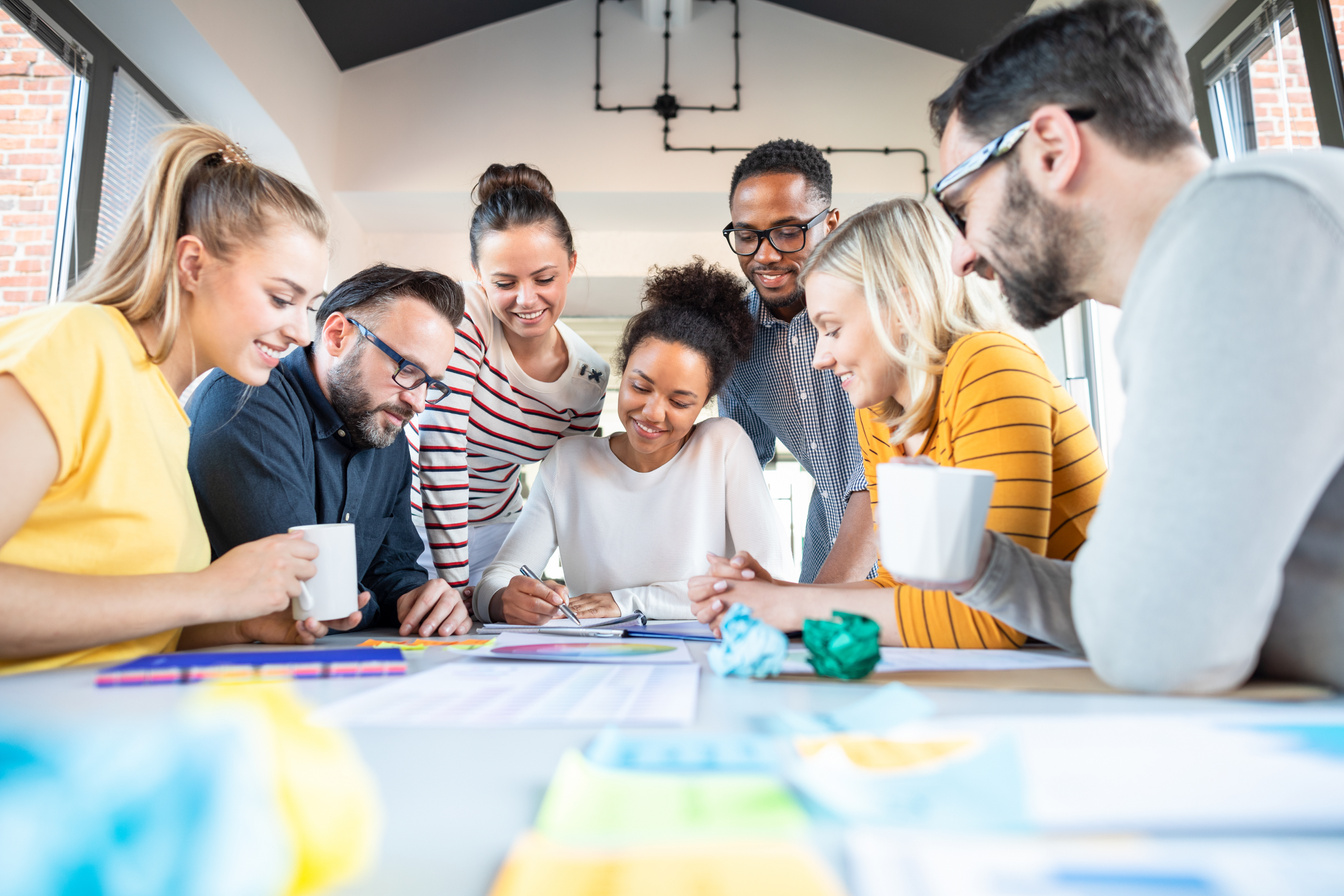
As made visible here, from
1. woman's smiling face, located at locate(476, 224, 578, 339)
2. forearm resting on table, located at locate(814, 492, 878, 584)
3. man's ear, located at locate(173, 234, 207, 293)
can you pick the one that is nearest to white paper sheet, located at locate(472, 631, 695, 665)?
man's ear, located at locate(173, 234, 207, 293)

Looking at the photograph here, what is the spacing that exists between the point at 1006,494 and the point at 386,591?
1101 millimetres

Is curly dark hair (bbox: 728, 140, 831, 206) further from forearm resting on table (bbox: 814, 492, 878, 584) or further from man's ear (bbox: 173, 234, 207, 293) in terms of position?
man's ear (bbox: 173, 234, 207, 293)

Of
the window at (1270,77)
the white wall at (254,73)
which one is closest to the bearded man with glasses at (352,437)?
the white wall at (254,73)

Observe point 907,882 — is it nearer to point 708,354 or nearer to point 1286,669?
point 1286,669

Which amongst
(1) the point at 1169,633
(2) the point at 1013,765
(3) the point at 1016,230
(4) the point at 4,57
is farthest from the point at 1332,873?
(4) the point at 4,57

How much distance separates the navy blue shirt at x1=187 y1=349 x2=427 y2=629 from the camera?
1198mm

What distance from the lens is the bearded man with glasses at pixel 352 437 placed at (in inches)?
47.5

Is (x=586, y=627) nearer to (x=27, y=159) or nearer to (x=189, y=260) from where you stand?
(x=189, y=260)

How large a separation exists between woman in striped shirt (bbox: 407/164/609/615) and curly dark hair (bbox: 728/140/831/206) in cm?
48

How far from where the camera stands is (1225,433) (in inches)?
21.7

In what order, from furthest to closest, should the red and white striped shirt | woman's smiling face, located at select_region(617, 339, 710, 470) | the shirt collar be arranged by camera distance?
1. woman's smiling face, located at select_region(617, 339, 710, 470)
2. the red and white striped shirt
3. the shirt collar

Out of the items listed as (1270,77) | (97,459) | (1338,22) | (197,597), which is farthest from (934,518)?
(1270,77)

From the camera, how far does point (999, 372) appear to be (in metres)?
1.05

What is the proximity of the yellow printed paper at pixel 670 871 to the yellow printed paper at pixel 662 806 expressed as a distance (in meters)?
0.01
